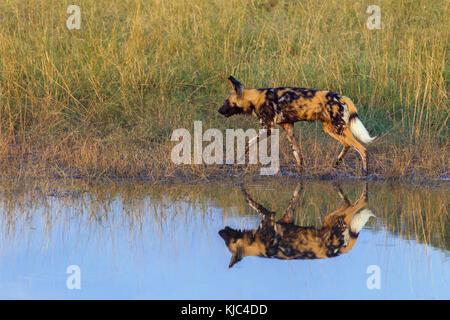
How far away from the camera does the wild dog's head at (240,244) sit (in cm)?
414

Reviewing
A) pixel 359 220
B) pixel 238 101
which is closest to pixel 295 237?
pixel 359 220

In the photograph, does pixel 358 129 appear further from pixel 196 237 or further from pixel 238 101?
pixel 196 237

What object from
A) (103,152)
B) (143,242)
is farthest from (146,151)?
(143,242)

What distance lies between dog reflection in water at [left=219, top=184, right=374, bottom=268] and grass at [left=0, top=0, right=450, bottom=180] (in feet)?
5.45

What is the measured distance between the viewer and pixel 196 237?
4500mm

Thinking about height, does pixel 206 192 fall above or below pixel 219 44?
below

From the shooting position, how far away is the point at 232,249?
4246 mm

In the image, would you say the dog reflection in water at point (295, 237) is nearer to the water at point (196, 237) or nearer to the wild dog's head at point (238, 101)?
the water at point (196, 237)

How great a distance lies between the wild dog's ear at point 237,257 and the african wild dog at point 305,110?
9.04 feet

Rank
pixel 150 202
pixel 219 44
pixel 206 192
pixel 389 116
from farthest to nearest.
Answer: pixel 219 44 → pixel 389 116 → pixel 206 192 → pixel 150 202

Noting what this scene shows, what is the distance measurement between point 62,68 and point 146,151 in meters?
2.44

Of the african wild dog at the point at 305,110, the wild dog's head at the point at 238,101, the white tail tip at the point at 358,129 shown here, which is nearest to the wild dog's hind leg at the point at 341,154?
the african wild dog at the point at 305,110

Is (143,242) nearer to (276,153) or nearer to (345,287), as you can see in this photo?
(345,287)

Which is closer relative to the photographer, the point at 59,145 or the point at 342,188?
the point at 342,188
